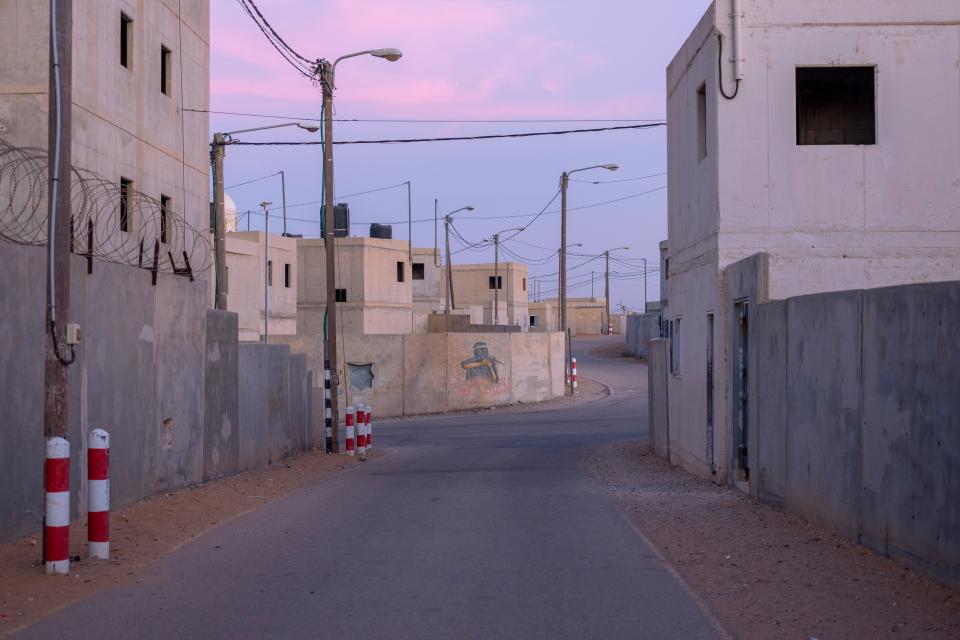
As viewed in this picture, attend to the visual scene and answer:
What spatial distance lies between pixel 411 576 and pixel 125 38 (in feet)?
55.3

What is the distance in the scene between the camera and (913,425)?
8430mm

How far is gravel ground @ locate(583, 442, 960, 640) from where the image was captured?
7.14m

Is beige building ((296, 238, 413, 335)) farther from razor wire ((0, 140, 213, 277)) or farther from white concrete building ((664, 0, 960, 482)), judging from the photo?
white concrete building ((664, 0, 960, 482))

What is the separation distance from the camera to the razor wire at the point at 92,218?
1117cm

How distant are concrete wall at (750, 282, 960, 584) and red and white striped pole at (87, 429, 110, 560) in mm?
6394

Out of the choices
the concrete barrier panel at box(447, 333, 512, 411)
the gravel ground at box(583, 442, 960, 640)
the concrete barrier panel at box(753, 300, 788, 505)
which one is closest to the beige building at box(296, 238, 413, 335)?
the concrete barrier panel at box(447, 333, 512, 411)

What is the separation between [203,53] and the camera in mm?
26844

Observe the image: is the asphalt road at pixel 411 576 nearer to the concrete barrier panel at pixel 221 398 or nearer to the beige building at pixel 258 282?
the concrete barrier panel at pixel 221 398

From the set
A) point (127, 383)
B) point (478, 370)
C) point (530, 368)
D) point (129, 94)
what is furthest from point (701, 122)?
point (530, 368)

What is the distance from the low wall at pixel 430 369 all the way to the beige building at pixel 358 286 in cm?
1737

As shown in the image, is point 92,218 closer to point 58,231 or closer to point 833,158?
point 58,231

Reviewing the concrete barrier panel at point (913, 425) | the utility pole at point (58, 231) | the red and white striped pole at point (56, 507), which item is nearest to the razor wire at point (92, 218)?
the utility pole at point (58, 231)

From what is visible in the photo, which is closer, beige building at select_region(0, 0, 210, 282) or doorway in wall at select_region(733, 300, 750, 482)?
doorway in wall at select_region(733, 300, 750, 482)

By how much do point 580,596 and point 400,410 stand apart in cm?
3237
